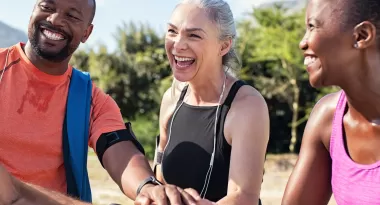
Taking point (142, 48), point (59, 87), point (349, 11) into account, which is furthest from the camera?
point (142, 48)

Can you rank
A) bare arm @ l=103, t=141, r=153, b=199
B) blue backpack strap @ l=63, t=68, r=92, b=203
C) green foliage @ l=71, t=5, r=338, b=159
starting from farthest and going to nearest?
1. green foliage @ l=71, t=5, r=338, b=159
2. blue backpack strap @ l=63, t=68, r=92, b=203
3. bare arm @ l=103, t=141, r=153, b=199

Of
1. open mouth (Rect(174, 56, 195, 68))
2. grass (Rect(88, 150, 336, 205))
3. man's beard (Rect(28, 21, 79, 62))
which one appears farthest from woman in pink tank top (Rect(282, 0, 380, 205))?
grass (Rect(88, 150, 336, 205))

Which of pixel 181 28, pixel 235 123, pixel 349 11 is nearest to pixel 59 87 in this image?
pixel 181 28

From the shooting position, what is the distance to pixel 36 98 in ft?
9.42

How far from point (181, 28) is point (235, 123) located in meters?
0.53

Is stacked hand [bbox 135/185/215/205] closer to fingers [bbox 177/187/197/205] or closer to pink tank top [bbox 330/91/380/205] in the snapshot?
fingers [bbox 177/187/197/205]

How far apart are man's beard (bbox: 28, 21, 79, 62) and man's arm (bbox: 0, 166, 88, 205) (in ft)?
2.85

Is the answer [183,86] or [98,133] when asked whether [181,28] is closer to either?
[183,86]

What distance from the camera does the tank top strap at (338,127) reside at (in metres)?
2.18

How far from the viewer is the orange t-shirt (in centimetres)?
277

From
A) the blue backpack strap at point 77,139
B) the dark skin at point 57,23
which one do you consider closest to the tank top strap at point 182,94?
the blue backpack strap at point 77,139

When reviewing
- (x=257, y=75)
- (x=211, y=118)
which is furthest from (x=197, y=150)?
(x=257, y=75)

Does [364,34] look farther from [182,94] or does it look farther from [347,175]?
[182,94]

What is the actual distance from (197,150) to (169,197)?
0.68 m
